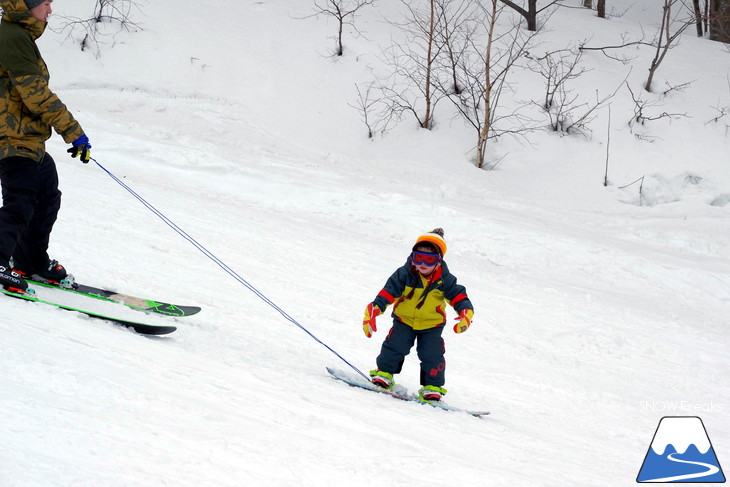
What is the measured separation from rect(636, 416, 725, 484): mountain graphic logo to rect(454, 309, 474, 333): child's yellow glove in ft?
4.65

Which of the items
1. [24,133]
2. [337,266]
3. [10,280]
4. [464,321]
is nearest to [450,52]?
[337,266]

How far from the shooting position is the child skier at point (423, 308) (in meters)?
4.87

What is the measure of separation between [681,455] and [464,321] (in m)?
1.77

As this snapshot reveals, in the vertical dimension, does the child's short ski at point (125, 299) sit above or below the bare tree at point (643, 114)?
below

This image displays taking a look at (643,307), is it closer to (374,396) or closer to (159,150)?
(374,396)

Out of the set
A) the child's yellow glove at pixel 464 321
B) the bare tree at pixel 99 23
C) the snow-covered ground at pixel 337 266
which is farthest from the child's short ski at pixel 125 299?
the bare tree at pixel 99 23

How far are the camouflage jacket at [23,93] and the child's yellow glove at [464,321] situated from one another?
10.0 ft

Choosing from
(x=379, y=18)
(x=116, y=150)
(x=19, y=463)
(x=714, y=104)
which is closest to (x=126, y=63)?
(x=116, y=150)

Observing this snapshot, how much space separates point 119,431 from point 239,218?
6945 millimetres

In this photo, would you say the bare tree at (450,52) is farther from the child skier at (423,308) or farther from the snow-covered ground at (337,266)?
the child skier at (423,308)

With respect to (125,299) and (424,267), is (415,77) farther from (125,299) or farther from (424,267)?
(125,299)

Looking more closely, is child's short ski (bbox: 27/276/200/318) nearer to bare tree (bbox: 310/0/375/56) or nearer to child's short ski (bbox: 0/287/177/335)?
child's short ski (bbox: 0/287/177/335)

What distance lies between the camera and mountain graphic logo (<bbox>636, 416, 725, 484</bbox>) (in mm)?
4083

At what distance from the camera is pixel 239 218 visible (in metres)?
9.44
